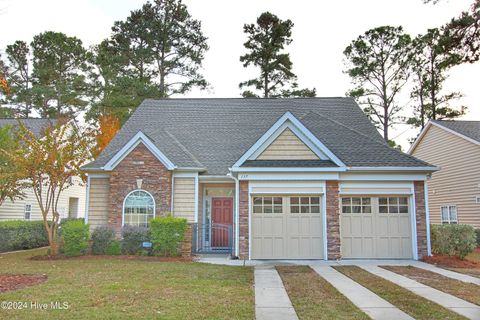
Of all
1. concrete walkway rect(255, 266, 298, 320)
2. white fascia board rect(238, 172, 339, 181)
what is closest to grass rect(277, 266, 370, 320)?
concrete walkway rect(255, 266, 298, 320)

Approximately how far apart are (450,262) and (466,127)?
1236 cm

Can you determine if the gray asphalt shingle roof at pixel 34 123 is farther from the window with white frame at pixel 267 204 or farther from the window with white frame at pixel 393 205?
the window with white frame at pixel 393 205

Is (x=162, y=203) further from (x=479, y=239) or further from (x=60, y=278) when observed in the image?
(x=479, y=239)

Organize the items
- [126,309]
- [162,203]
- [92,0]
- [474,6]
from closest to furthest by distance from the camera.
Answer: [126,309] < [474,6] < [92,0] < [162,203]

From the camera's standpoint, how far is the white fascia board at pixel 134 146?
634 inches

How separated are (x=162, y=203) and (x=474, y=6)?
40.2ft

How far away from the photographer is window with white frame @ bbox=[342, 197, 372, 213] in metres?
15.0

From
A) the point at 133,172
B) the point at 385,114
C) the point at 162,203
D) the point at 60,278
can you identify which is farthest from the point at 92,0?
the point at 385,114

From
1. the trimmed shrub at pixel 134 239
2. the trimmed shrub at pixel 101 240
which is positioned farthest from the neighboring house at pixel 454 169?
the trimmed shrub at pixel 101 240

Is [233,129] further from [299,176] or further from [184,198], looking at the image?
[299,176]

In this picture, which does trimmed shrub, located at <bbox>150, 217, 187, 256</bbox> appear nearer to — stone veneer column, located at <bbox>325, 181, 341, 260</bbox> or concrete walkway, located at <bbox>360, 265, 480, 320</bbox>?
stone veneer column, located at <bbox>325, 181, 341, 260</bbox>

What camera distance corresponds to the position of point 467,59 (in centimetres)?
886

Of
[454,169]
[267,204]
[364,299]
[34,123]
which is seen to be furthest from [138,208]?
[454,169]

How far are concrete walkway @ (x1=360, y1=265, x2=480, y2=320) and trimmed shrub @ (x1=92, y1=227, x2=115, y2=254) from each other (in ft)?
30.6
